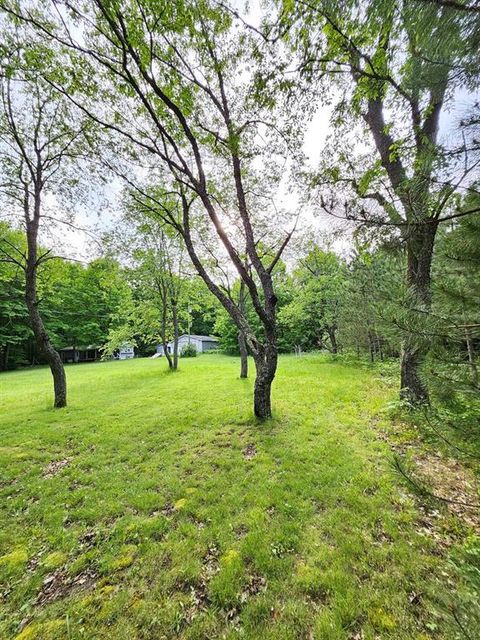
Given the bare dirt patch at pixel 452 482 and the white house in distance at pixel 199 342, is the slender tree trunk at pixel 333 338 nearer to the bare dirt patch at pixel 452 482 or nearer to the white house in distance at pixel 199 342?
the bare dirt patch at pixel 452 482

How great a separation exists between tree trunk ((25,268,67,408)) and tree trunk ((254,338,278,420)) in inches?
235

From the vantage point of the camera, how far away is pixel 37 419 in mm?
6109

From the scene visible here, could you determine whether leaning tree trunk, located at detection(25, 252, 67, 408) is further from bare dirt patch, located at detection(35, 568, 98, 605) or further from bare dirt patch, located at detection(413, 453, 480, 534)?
bare dirt patch, located at detection(413, 453, 480, 534)

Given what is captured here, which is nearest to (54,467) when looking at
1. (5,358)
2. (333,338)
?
(333,338)

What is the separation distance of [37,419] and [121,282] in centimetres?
784

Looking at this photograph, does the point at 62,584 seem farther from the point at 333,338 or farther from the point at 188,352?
the point at 188,352

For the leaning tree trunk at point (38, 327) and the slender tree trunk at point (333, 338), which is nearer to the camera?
the leaning tree trunk at point (38, 327)

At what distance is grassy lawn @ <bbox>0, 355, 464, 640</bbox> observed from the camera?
1749 millimetres

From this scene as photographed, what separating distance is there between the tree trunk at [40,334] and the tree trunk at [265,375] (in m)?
5.97

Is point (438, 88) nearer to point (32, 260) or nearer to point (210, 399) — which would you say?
point (210, 399)

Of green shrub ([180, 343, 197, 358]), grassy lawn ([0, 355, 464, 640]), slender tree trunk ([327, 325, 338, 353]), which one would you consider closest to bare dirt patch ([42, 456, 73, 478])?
grassy lawn ([0, 355, 464, 640])

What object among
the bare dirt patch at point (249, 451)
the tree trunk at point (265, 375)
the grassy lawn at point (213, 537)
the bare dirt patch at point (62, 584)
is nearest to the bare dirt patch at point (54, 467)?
the grassy lawn at point (213, 537)

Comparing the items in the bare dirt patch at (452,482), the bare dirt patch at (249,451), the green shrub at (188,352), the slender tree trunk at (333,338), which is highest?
the slender tree trunk at (333,338)

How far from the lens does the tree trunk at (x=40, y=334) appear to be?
6613 mm
